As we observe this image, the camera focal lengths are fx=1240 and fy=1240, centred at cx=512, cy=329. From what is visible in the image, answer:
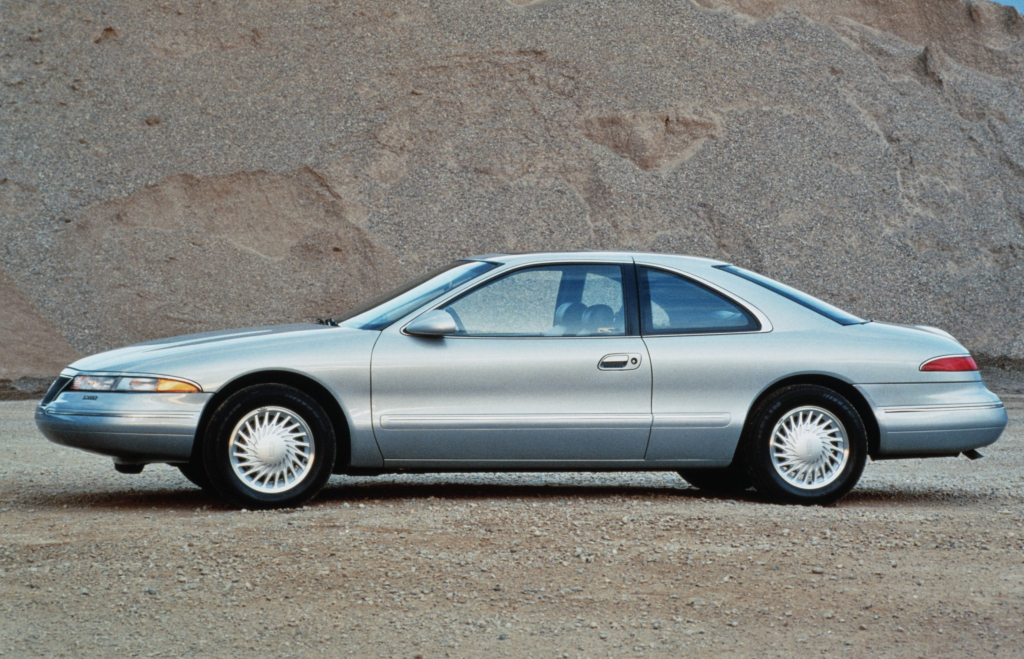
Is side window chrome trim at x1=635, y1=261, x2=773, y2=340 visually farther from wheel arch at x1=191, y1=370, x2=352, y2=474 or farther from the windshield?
wheel arch at x1=191, y1=370, x2=352, y2=474

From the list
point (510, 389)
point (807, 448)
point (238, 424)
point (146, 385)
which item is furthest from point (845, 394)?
point (146, 385)

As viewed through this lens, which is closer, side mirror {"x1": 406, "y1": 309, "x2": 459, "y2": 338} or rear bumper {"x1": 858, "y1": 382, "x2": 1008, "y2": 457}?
side mirror {"x1": 406, "y1": 309, "x2": 459, "y2": 338}

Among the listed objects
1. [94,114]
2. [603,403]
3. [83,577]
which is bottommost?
[83,577]

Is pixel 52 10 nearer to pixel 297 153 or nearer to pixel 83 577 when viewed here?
pixel 297 153

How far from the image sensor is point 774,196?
2653 centimetres

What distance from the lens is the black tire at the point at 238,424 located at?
22.1ft

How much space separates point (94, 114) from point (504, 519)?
946 inches

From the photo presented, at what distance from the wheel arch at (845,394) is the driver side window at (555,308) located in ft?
3.16

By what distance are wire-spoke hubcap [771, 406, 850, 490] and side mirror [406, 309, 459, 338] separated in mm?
2010

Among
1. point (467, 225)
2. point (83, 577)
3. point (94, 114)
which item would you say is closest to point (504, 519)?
point (83, 577)

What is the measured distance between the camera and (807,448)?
730cm

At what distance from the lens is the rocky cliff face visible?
25.0m

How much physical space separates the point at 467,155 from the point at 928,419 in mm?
20559

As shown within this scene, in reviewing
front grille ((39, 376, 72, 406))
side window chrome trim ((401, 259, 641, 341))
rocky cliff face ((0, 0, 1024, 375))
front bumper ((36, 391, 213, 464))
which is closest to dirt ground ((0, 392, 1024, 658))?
front bumper ((36, 391, 213, 464))
